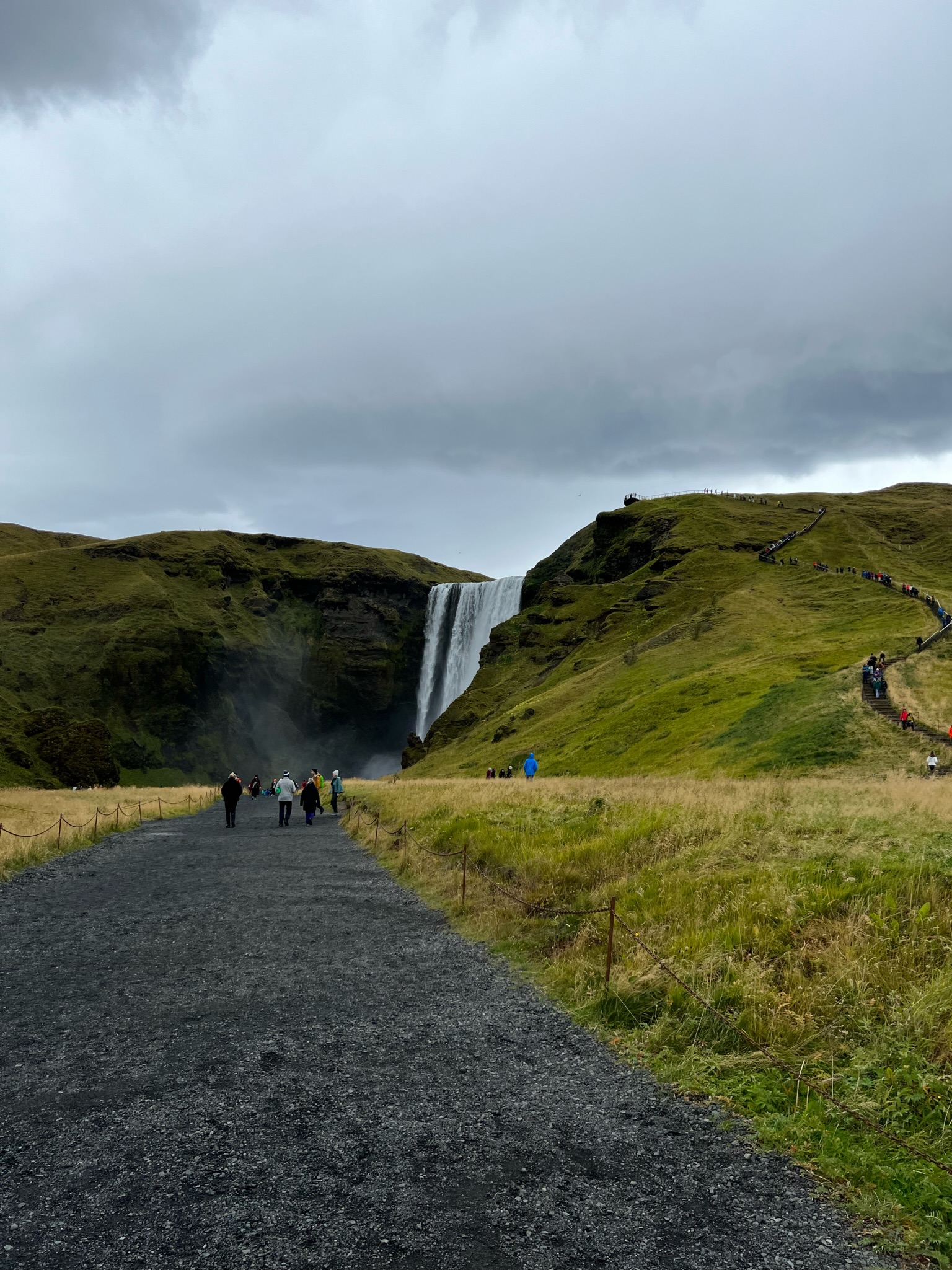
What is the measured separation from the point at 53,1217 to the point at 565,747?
47.7 m

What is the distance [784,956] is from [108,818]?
27.9 meters

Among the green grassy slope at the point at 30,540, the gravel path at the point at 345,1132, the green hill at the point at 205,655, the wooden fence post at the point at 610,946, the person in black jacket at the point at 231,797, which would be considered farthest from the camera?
the green grassy slope at the point at 30,540

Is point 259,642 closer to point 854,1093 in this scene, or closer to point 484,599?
point 484,599

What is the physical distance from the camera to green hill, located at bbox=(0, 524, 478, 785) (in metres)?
99.9

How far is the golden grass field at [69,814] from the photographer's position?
20.0m

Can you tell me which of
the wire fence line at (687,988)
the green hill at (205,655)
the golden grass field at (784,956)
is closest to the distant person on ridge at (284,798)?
the wire fence line at (687,988)

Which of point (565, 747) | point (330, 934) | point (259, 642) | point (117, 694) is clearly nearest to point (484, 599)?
point (259, 642)

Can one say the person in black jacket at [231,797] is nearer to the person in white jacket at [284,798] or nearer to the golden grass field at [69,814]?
the person in white jacket at [284,798]

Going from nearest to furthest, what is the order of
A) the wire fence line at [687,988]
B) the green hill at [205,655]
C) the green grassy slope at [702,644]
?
the wire fence line at [687,988] < the green grassy slope at [702,644] < the green hill at [205,655]

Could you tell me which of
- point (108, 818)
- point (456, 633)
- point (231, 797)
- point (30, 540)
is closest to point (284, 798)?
point (231, 797)

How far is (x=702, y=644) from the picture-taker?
63.9 m

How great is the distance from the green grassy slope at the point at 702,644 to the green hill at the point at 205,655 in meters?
31.8

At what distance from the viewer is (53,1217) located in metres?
4.74

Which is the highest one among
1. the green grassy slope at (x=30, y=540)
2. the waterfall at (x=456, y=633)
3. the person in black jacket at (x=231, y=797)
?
the green grassy slope at (x=30, y=540)
